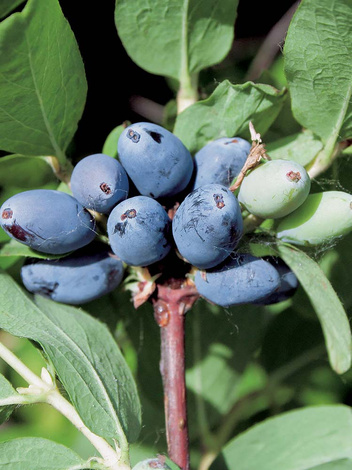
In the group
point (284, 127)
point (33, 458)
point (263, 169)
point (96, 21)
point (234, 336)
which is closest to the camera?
point (263, 169)

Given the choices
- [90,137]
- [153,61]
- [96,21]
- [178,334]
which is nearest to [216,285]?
[178,334]

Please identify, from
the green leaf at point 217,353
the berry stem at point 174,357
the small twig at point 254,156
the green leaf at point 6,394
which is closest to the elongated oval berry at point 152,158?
the small twig at point 254,156

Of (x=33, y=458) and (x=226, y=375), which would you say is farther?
(x=226, y=375)

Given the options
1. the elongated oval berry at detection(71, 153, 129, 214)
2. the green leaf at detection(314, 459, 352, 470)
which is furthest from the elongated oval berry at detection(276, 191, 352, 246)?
the green leaf at detection(314, 459, 352, 470)

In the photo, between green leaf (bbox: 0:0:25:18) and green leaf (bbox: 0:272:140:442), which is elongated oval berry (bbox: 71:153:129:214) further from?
green leaf (bbox: 0:0:25:18)

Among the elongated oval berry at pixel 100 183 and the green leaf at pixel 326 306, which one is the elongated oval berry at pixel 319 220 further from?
the elongated oval berry at pixel 100 183

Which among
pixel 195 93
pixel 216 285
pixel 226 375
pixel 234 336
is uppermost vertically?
pixel 195 93

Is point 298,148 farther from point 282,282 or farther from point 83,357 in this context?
point 83,357

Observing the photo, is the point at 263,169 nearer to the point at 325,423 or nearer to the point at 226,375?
the point at 325,423
